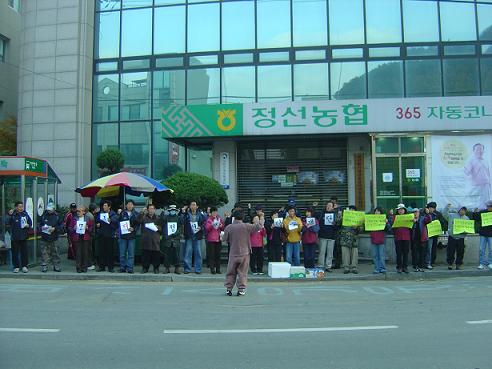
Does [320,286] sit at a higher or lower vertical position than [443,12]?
lower

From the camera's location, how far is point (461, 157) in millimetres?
16766

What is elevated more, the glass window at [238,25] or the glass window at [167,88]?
the glass window at [238,25]

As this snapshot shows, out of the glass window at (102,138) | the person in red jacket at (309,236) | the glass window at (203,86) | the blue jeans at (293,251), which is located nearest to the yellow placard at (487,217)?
the person in red jacket at (309,236)

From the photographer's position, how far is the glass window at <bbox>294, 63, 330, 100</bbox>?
20625 millimetres

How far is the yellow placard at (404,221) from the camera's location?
13242mm

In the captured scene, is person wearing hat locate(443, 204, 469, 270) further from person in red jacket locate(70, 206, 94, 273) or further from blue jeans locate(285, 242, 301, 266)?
person in red jacket locate(70, 206, 94, 273)

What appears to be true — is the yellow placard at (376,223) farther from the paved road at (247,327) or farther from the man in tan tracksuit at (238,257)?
the man in tan tracksuit at (238,257)

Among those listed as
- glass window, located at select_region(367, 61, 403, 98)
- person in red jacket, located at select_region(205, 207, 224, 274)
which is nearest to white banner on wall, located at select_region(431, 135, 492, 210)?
glass window, located at select_region(367, 61, 403, 98)

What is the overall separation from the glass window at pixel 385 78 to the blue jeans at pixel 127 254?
38.3 ft

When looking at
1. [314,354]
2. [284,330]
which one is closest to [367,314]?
[284,330]

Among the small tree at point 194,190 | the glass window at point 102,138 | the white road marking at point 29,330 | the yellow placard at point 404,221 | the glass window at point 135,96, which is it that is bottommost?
the white road marking at point 29,330

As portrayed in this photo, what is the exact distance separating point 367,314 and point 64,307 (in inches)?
208

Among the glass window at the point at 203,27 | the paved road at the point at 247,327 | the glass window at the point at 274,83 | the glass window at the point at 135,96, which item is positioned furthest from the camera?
the glass window at the point at 135,96

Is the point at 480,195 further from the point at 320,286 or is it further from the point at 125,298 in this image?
the point at 125,298
